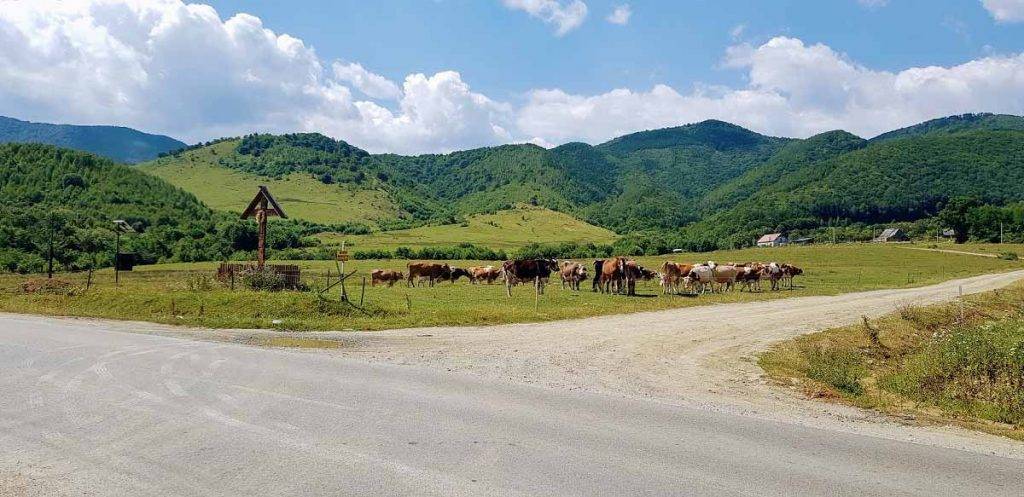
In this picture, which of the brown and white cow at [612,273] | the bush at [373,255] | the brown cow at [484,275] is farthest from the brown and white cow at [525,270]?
the bush at [373,255]

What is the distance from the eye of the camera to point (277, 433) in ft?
28.1

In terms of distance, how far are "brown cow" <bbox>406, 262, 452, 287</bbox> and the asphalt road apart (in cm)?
4124

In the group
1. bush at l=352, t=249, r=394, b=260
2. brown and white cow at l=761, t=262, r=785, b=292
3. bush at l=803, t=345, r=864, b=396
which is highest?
bush at l=352, t=249, r=394, b=260

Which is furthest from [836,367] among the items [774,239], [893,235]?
[893,235]

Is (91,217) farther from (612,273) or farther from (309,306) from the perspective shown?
(309,306)

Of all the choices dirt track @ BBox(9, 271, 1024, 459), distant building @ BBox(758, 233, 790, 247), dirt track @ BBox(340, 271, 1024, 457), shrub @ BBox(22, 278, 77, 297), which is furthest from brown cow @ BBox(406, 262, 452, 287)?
distant building @ BBox(758, 233, 790, 247)

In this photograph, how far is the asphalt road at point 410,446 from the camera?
22.5 feet

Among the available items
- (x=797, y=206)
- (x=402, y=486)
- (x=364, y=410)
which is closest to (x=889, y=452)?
(x=402, y=486)

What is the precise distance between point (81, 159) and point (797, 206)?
16775cm

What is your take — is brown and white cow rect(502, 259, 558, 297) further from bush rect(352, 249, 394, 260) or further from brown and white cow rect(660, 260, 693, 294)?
bush rect(352, 249, 394, 260)

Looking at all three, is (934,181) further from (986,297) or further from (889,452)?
(889,452)

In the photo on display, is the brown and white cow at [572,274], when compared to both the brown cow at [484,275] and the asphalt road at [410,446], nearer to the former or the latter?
the brown cow at [484,275]

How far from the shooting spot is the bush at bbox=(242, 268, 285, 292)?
3120cm

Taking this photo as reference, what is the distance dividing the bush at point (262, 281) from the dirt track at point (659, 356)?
1219 cm
